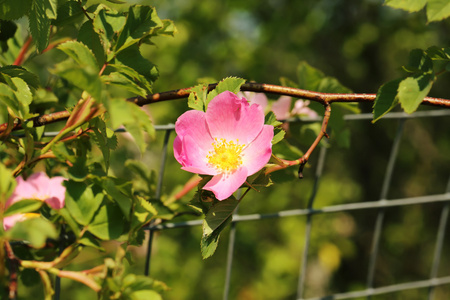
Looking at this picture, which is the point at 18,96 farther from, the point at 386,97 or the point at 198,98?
the point at 386,97

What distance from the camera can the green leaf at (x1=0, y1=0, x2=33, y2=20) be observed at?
0.55 m

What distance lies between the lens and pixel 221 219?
0.54m

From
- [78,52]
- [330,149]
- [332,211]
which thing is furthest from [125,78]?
[330,149]

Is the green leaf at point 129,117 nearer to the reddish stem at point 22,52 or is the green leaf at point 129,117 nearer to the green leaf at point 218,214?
the green leaf at point 218,214

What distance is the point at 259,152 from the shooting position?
54 cm

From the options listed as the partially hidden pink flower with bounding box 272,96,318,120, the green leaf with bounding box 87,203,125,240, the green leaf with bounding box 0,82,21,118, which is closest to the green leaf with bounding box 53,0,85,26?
the green leaf with bounding box 0,82,21,118

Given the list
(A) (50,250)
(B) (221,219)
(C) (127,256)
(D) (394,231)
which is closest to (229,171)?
(B) (221,219)

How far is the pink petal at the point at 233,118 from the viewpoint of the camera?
56 cm

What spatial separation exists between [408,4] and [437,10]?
3cm

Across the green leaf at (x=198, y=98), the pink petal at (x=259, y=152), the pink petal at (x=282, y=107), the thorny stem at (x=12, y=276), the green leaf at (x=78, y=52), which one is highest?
the pink petal at (x=282, y=107)

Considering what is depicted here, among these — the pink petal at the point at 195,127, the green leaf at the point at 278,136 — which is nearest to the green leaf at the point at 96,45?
the pink petal at the point at 195,127

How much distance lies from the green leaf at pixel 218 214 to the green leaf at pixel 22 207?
0.56 feet

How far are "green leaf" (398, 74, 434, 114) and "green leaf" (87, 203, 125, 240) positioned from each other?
361 mm

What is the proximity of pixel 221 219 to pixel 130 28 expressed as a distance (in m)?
0.24
